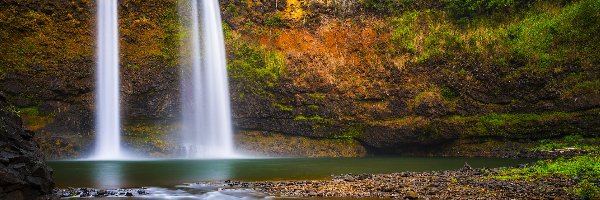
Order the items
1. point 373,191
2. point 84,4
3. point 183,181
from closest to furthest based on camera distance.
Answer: point 373,191 → point 183,181 → point 84,4

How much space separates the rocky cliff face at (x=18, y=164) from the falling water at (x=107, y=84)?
642 inches

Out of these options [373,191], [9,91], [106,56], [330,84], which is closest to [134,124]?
[106,56]

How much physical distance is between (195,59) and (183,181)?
16.9 meters

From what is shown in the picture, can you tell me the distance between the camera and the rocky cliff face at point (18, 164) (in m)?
7.64

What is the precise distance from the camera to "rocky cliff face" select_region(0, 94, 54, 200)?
7.64 metres

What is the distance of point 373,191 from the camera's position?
10.5 meters

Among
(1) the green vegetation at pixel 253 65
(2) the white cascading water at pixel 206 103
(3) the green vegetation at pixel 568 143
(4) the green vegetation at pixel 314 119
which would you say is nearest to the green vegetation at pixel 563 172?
(3) the green vegetation at pixel 568 143

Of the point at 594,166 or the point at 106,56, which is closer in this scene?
the point at 594,166

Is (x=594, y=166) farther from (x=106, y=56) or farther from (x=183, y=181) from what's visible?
(x=106, y=56)

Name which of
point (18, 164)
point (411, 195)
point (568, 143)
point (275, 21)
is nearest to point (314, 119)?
point (275, 21)

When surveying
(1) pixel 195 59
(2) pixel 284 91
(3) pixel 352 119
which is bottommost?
(3) pixel 352 119

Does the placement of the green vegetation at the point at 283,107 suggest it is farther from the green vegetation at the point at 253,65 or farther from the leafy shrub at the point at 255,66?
the leafy shrub at the point at 255,66

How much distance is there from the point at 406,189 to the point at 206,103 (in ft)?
63.3

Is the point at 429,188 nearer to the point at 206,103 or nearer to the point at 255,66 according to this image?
the point at 206,103
